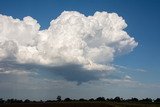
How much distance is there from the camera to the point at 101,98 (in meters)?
199

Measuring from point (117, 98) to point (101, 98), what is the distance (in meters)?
11.7

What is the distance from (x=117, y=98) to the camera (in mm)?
198375
